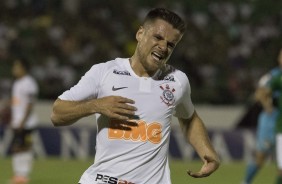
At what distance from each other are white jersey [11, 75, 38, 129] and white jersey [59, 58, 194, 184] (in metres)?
8.02

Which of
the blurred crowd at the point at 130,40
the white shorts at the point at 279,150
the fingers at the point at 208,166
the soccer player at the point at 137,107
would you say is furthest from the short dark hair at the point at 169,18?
the blurred crowd at the point at 130,40

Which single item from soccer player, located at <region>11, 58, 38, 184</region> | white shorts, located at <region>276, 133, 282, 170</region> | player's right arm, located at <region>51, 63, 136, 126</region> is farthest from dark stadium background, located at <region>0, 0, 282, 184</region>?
player's right arm, located at <region>51, 63, 136, 126</region>

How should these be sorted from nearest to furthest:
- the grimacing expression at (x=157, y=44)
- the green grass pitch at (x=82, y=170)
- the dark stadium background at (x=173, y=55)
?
the grimacing expression at (x=157, y=44) → the green grass pitch at (x=82, y=170) → the dark stadium background at (x=173, y=55)

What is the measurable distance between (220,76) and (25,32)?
4.89 meters

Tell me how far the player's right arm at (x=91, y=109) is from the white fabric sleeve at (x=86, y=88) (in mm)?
39

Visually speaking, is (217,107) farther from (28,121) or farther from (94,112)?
(94,112)

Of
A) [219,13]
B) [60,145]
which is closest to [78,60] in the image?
[60,145]

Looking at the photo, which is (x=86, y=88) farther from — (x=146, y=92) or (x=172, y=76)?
(x=172, y=76)

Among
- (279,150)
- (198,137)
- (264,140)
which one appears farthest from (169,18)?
(264,140)

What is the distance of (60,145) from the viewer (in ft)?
58.2

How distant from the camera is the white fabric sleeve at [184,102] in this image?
491cm

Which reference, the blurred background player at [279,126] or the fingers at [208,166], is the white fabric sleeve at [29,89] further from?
the fingers at [208,166]

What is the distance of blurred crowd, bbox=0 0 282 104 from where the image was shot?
1939 cm

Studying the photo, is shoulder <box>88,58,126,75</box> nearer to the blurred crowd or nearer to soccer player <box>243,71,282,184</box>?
soccer player <box>243,71,282,184</box>
